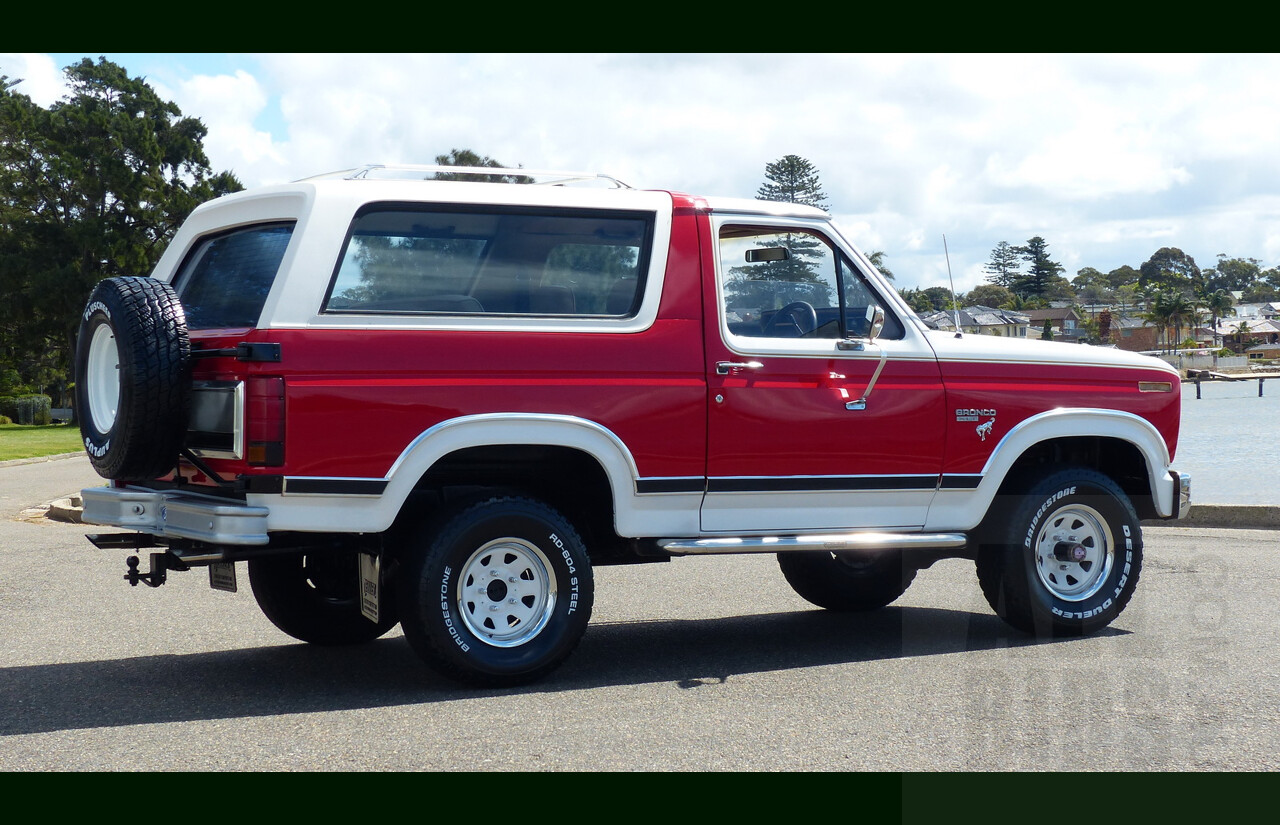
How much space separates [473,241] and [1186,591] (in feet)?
17.4

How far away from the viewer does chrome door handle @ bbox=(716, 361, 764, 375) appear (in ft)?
21.5

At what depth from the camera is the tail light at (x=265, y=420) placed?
5.64 m

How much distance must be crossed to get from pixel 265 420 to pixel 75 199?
183ft

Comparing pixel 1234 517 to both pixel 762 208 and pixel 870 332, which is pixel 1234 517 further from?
pixel 762 208

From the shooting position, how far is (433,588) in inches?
233

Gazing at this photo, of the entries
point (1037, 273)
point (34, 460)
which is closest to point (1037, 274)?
point (1037, 273)

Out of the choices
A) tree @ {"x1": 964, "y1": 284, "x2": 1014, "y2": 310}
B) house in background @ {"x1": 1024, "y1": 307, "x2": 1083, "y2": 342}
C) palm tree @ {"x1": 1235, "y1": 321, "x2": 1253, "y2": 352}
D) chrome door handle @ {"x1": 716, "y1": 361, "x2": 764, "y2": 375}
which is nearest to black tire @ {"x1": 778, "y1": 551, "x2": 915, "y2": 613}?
chrome door handle @ {"x1": 716, "y1": 361, "x2": 764, "y2": 375}

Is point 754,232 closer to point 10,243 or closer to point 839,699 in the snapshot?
point 839,699

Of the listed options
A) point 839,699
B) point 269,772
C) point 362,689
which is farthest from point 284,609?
point 839,699

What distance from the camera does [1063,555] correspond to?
7469 mm

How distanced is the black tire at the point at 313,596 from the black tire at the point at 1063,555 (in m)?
3.31

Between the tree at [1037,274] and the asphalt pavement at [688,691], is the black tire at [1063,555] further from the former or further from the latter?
the tree at [1037,274]

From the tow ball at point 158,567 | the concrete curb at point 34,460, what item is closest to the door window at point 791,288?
the tow ball at point 158,567

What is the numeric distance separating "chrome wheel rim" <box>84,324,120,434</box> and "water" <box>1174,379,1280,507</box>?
10.8 meters
